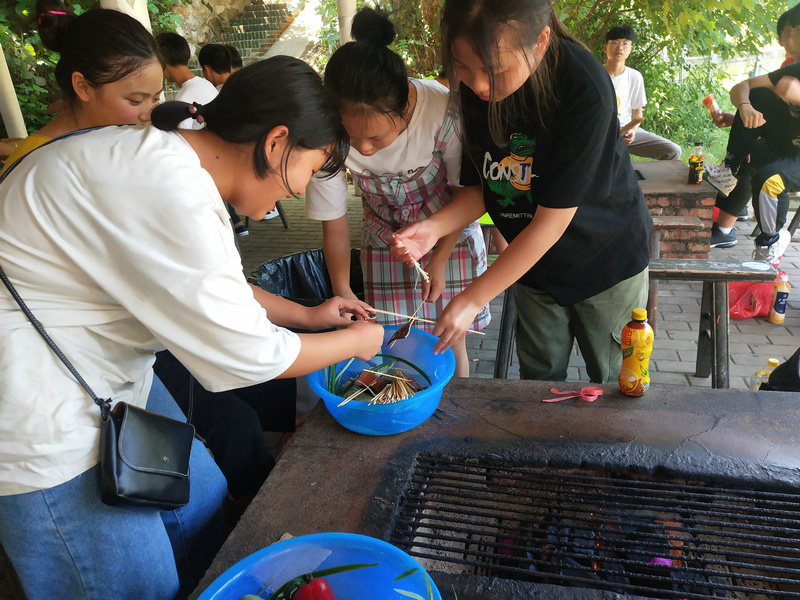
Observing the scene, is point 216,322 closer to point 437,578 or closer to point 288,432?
point 437,578

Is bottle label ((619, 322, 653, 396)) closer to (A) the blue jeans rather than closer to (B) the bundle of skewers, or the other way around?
(B) the bundle of skewers

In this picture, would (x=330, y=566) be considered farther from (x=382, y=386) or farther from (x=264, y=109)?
(x=264, y=109)

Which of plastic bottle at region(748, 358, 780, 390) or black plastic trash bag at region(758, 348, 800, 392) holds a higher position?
black plastic trash bag at region(758, 348, 800, 392)

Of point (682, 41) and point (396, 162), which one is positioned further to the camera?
point (682, 41)

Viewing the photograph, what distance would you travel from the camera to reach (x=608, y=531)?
1384 mm

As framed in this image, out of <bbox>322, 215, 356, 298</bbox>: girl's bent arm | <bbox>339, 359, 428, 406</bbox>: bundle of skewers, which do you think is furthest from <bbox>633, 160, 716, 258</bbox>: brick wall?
<bbox>339, 359, 428, 406</bbox>: bundle of skewers

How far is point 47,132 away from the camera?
6.89 ft

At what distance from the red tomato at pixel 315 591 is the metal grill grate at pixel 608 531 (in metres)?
0.34

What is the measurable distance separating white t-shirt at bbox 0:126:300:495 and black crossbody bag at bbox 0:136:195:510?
1.0 inches

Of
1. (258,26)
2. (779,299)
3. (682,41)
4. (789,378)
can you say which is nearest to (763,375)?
(789,378)

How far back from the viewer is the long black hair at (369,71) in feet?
5.52

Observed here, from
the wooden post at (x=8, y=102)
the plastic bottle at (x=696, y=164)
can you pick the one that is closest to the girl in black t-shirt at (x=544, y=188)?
the plastic bottle at (x=696, y=164)

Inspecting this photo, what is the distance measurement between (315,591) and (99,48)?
6.64 feet

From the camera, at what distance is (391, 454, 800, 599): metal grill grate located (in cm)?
129
